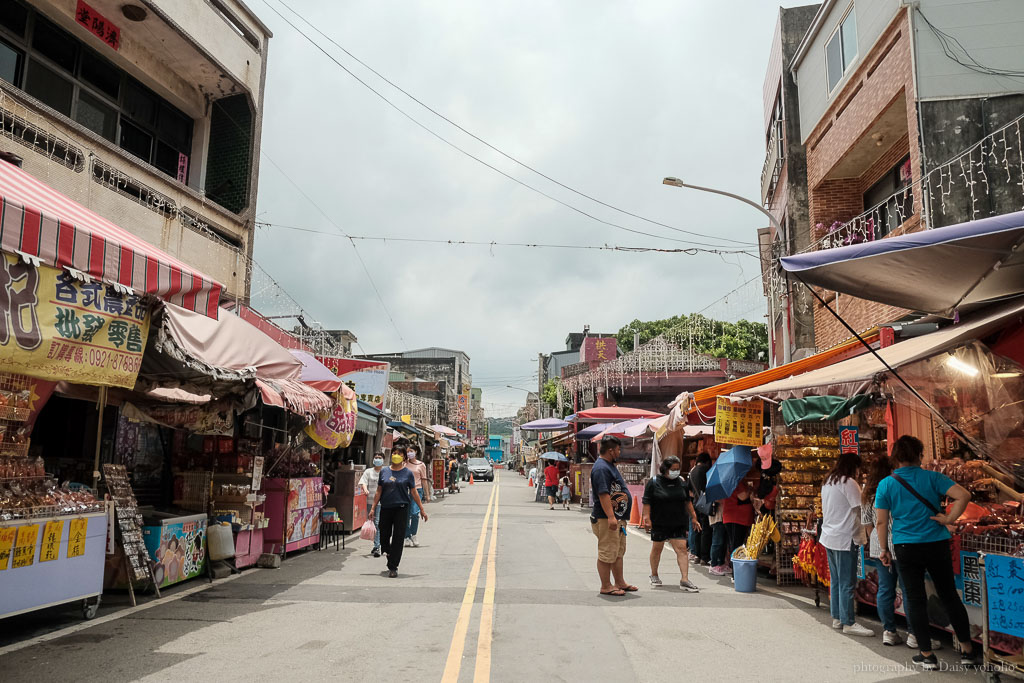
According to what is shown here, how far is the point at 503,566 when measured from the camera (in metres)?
11.8

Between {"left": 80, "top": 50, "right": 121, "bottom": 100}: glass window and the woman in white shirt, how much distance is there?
15.6m

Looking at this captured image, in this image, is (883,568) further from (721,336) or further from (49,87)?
(721,336)

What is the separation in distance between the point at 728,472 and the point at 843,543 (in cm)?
360

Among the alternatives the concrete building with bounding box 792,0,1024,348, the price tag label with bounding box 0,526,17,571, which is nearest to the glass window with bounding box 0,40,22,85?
the price tag label with bounding box 0,526,17,571

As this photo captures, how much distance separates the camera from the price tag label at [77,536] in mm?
7219

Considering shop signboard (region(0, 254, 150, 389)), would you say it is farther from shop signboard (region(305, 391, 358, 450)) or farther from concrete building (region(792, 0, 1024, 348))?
concrete building (region(792, 0, 1024, 348))

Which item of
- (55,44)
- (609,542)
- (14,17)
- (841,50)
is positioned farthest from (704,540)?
(14,17)

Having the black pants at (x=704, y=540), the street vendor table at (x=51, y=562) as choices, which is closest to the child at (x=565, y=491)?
the black pants at (x=704, y=540)

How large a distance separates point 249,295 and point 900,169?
49.8ft

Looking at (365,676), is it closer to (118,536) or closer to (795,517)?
(118,536)

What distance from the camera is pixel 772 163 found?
2120cm

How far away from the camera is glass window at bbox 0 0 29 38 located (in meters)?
12.5

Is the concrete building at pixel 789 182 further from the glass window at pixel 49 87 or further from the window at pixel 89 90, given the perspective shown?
the glass window at pixel 49 87

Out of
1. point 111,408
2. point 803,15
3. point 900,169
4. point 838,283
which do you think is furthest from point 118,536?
point 803,15
